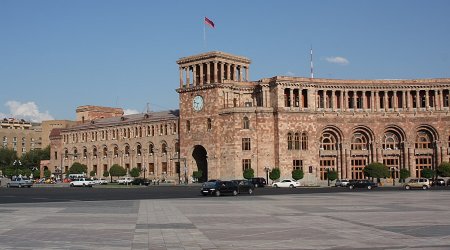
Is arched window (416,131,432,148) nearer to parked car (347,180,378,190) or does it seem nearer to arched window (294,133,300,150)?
arched window (294,133,300,150)

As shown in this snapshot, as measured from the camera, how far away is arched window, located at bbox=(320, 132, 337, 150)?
3612 inches

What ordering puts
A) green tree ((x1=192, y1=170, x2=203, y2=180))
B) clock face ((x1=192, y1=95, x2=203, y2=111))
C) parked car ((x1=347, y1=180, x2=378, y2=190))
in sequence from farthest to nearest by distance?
1. clock face ((x1=192, y1=95, x2=203, y2=111))
2. green tree ((x1=192, y1=170, x2=203, y2=180))
3. parked car ((x1=347, y1=180, x2=378, y2=190))

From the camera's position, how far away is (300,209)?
30906 mm

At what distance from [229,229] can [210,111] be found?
69869 mm

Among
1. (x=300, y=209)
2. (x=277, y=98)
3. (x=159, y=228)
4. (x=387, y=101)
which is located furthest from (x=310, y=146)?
(x=159, y=228)

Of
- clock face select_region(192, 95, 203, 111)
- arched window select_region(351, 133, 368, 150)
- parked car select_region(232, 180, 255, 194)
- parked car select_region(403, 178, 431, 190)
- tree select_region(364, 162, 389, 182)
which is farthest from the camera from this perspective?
clock face select_region(192, 95, 203, 111)

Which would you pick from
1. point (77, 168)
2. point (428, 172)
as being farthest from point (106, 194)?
point (77, 168)

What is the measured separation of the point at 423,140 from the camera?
91.3m

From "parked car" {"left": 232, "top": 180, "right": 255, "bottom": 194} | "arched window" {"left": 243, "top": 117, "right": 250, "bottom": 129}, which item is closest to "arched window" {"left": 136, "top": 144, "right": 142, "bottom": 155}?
"arched window" {"left": 243, "top": 117, "right": 250, "bottom": 129}

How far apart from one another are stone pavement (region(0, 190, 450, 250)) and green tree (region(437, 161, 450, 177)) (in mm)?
56898

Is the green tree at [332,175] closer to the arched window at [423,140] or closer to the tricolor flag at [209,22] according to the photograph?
the arched window at [423,140]

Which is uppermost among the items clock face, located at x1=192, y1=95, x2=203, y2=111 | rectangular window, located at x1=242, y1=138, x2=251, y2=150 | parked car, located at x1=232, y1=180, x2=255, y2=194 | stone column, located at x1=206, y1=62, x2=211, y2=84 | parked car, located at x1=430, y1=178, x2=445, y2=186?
stone column, located at x1=206, y1=62, x2=211, y2=84

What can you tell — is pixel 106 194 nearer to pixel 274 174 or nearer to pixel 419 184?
pixel 274 174

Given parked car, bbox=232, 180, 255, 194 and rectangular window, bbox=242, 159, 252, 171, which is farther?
rectangular window, bbox=242, 159, 252, 171
